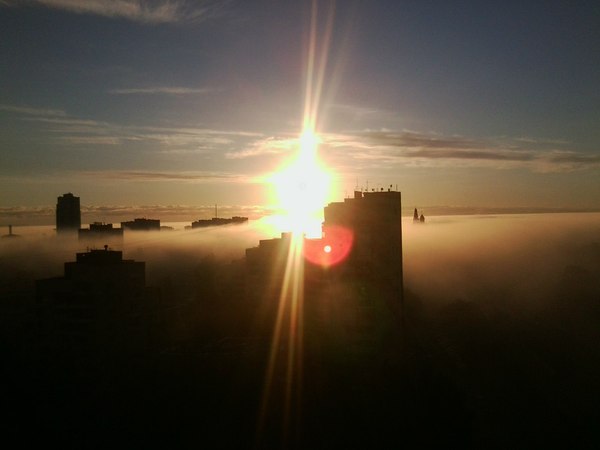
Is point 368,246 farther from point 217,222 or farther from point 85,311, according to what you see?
point 217,222

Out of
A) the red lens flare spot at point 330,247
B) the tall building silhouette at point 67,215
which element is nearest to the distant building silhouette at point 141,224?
the tall building silhouette at point 67,215

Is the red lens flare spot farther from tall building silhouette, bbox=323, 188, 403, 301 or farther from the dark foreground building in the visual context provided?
→ the dark foreground building

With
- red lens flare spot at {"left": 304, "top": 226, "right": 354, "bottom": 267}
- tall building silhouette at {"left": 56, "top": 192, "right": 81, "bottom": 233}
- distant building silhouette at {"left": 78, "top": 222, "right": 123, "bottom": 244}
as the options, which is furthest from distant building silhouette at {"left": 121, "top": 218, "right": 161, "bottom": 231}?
red lens flare spot at {"left": 304, "top": 226, "right": 354, "bottom": 267}

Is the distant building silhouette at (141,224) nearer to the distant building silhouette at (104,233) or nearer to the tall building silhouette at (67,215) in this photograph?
the tall building silhouette at (67,215)

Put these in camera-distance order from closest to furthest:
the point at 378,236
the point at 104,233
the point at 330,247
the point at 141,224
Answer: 1. the point at 378,236
2. the point at 330,247
3. the point at 104,233
4. the point at 141,224

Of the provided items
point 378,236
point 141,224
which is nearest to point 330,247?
point 378,236

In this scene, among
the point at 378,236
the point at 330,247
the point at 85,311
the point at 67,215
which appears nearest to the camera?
the point at 85,311

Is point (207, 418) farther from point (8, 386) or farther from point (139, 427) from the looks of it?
point (8, 386)
